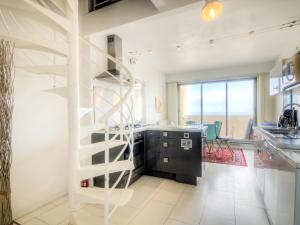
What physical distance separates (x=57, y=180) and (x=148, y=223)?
1.44 metres

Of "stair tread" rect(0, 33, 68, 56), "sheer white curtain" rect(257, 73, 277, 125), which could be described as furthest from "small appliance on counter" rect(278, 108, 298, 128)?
"stair tread" rect(0, 33, 68, 56)

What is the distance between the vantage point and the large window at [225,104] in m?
5.48

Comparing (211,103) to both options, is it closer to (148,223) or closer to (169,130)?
(169,130)

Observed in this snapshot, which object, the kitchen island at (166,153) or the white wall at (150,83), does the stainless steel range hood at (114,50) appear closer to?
the white wall at (150,83)

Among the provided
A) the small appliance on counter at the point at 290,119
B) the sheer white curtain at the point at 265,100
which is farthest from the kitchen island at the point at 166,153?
the sheer white curtain at the point at 265,100

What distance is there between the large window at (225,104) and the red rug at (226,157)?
1.07 m

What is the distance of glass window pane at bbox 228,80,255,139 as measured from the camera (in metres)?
5.44

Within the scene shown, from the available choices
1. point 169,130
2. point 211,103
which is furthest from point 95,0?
point 211,103

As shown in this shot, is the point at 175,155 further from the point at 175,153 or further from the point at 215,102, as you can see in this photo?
the point at 215,102

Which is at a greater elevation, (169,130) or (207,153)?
(169,130)

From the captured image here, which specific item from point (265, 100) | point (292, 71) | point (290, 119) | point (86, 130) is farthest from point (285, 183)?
point (265, 100)

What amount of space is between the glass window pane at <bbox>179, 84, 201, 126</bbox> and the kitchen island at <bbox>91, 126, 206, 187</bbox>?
320 centimetres

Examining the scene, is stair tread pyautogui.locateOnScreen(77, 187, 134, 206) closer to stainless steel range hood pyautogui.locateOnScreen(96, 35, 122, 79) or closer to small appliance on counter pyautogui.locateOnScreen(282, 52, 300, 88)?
stainless steel range hood pyautogui.locateOnScreen(96, 35, 122, 79)

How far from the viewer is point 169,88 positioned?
20.6 ft
